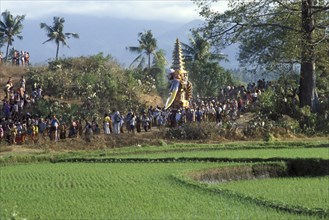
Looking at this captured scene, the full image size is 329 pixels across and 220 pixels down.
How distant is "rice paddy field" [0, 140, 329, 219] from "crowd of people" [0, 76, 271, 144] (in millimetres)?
4397

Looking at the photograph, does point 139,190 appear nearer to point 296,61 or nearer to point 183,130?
point 183,130

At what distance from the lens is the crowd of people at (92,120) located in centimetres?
2362

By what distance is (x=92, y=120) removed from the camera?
26.6m

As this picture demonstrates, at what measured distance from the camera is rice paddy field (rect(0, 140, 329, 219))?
32.9 feet

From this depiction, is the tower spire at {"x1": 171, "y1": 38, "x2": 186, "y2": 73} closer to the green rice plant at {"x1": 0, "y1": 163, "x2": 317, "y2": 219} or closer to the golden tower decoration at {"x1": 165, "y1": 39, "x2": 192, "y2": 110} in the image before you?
the golden tower decoration at {"x1": 165, "y1": 39, "x2": 192, "y2": 110}

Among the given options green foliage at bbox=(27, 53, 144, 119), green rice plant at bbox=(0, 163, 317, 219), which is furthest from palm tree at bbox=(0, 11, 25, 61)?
green rice plant at bbox=(0, 163, 317, 219)

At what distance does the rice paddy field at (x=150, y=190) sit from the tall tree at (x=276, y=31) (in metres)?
6.41

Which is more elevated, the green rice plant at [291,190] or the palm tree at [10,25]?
the palm tree at [10,25]

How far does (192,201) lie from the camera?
10961 mm

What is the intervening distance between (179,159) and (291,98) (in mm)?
12188

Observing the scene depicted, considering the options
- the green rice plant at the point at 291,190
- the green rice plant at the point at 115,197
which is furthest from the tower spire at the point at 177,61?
the green rice plant at the point at 291,190

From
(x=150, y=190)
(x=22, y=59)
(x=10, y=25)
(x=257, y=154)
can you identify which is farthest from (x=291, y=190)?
(x=10, y=25)

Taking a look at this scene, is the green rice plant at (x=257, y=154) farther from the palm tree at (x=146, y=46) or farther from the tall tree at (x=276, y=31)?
the palm tree at (x=146, y=46)

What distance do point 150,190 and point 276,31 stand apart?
1544cm
